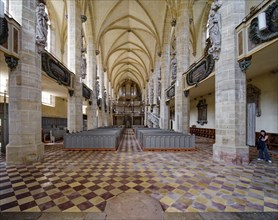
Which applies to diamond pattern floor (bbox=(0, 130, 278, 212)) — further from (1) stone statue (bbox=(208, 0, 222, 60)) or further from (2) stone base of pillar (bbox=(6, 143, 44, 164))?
(1) stone statue (bbox=(208, 0, 222, 60))

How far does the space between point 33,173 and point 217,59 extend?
756 cm

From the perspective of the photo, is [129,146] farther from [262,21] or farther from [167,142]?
[262,21]

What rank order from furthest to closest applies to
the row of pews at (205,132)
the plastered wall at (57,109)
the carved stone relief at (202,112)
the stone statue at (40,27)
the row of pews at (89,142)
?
the plastered wall at (57,109) → the carved stone relief at (202,112) → the row of pews at (205,132) → the row of pews at (89,142) → the stone statue at (40,27)

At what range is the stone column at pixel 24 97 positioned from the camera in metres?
5.46

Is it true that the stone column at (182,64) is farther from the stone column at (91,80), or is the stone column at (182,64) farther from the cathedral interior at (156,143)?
the stone column at (91,80)

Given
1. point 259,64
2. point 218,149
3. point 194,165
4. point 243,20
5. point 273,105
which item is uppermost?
point 243,20

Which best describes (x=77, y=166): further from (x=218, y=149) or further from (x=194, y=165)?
(x=218, y=149)

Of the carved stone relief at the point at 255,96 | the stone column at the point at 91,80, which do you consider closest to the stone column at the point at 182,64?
the carved stone relief at the point at 255,96

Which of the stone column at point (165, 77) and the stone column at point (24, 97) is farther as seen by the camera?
the stone column at point (165, 77)

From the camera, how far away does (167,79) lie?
16.0 metres

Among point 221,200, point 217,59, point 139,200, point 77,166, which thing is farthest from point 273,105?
point 77,166

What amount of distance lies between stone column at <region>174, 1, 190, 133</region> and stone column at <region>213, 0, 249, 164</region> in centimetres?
448

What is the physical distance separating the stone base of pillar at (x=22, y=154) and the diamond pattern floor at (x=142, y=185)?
29cm

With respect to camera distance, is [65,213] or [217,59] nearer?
[65,213]
